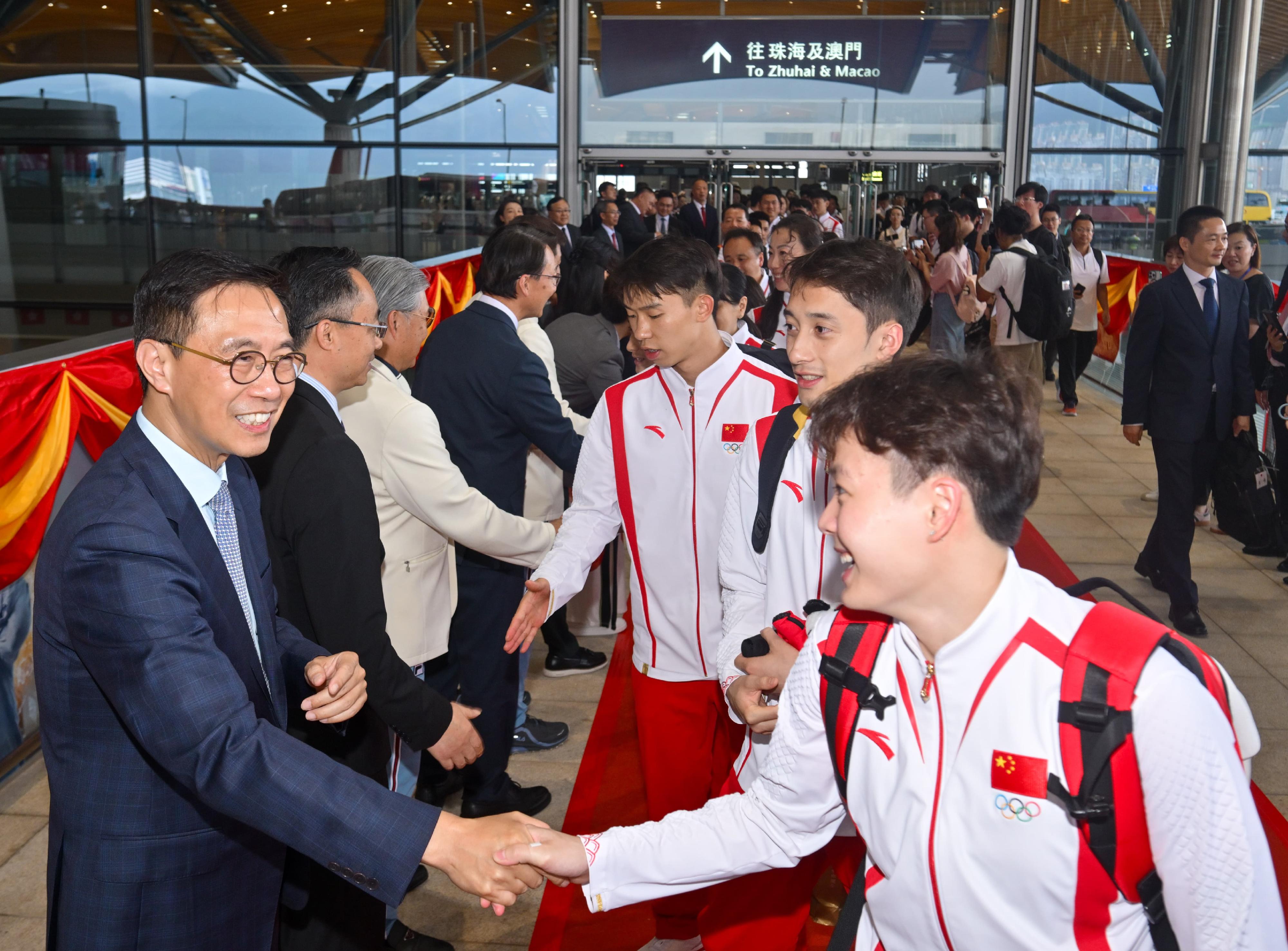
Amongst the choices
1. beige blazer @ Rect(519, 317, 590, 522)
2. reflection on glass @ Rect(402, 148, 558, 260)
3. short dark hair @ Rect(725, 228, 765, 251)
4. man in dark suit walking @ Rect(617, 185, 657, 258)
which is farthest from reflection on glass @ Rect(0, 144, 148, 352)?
beige blazer @ Rect(519, 317, 590, 522)

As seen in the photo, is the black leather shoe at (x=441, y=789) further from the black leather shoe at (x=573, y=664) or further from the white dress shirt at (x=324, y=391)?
the white dress shirt at (x=324, y=391)

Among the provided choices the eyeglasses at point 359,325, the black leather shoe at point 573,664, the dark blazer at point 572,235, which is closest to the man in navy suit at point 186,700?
Result: the eyeglasses at point 359,325

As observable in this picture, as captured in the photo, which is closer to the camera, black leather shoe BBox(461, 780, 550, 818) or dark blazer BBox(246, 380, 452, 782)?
dark blazer BBox(246, 380, 452, 782)

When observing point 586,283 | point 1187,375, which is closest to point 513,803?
point 586,283

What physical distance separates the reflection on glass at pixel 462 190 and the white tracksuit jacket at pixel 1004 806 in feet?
36.8

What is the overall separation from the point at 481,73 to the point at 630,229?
3.75 m

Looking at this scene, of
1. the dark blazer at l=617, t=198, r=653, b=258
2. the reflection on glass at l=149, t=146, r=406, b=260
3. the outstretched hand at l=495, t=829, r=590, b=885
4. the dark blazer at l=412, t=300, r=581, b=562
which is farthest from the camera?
the dark blazer at l=617, t=198, r=653, b=258

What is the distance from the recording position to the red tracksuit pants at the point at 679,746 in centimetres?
290

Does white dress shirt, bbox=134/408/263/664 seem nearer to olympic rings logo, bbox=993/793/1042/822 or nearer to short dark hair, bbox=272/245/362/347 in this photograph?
short dark hair, bbox=272/245/362/347

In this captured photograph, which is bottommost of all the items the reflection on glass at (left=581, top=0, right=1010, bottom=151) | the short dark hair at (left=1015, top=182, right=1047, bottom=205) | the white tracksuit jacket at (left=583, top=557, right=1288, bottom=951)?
the white tracksuit jacket at (left=583, top=557, right=1288, bottom=951)

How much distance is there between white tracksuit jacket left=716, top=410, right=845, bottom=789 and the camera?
2.28m

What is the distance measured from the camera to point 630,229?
1242 cm

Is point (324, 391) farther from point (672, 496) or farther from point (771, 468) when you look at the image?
point (771, 468)

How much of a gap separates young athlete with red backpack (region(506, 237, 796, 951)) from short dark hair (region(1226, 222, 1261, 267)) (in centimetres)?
444
